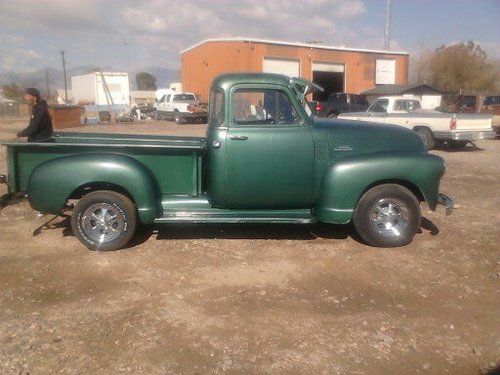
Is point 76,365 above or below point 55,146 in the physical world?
below

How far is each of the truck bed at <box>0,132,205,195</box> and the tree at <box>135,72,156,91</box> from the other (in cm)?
11423

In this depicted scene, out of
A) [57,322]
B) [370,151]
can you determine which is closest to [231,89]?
[370,151]

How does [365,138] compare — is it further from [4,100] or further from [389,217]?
[4,100]

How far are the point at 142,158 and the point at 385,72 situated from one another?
31182mm

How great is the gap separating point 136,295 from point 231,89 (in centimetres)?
250

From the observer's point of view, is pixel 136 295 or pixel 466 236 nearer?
pixel 136 295

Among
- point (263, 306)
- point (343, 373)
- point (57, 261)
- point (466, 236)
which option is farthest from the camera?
point (466, 236)

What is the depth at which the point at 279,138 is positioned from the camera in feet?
16.1

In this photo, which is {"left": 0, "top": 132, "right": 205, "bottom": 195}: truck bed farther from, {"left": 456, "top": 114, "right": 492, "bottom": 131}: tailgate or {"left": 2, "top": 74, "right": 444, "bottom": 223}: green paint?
{"left": 456, "top": 114, "right": 492, "bottom": 131}: tailgate

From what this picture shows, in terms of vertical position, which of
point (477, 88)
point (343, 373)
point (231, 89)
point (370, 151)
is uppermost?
point (477, 88)

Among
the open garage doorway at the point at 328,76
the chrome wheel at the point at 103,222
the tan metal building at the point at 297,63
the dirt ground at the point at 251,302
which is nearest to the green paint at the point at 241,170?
the chrome wheel at the point at 103,222

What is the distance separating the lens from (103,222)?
16.2 ft

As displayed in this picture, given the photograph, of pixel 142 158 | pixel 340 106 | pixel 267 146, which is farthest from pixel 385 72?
pixel 142 158

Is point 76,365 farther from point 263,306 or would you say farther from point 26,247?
point 26,247
